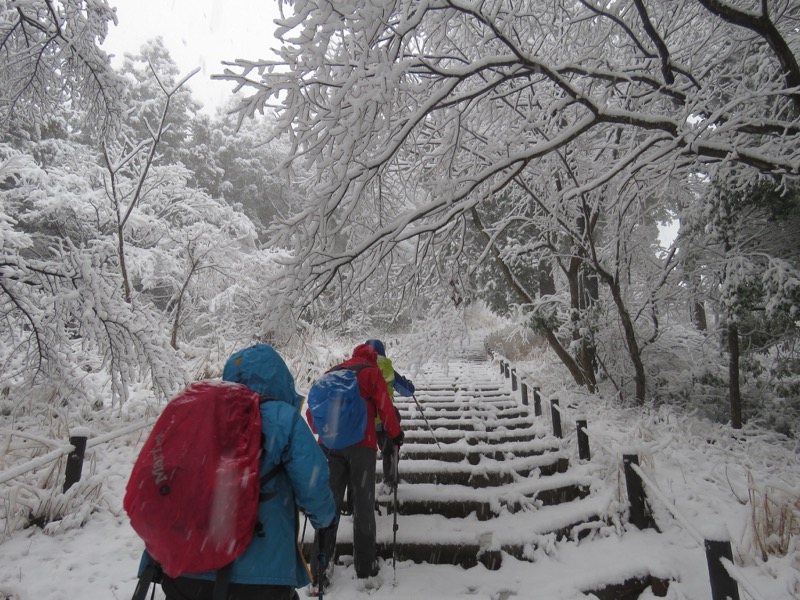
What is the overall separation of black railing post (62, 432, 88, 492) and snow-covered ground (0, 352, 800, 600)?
0.72 ft

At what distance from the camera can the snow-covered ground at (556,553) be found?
9.71 feet

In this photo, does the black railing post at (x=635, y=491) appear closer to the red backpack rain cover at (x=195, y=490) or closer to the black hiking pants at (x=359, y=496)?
the black hiking pants at (x=359, y=496)

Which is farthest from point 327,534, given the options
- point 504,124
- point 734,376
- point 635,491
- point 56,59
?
point 734,376

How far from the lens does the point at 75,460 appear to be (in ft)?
12.2

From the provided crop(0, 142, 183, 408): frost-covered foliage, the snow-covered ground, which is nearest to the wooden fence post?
the snow-covered ground

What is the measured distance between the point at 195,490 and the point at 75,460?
313cm

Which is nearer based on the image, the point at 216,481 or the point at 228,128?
the point at 216,481

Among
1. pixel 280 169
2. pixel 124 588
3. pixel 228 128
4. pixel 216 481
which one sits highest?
pixel 228 128

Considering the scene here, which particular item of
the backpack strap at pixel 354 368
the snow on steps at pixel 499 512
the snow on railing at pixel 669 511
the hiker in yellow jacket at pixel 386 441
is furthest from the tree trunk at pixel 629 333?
the backpack strap at pixel 354 368

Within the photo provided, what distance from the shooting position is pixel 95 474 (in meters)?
4.17

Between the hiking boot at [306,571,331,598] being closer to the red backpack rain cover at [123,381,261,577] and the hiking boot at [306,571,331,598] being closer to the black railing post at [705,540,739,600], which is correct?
the red backpack rain cover at [123,381,261,577]

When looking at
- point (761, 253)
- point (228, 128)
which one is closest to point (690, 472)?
point (761, 253)

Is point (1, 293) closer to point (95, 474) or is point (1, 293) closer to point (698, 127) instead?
point (95, 474)

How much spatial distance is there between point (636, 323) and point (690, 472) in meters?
3.95
